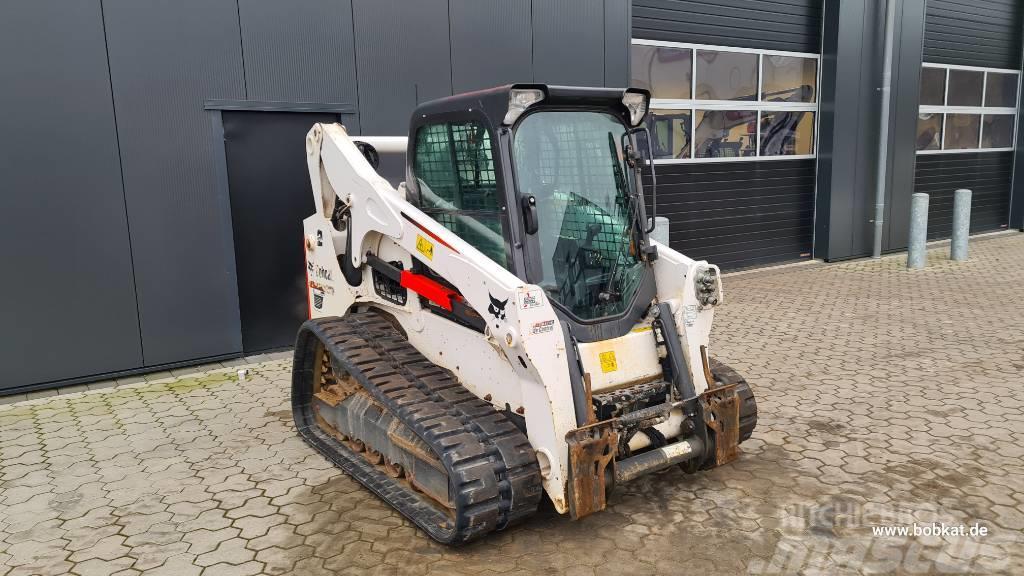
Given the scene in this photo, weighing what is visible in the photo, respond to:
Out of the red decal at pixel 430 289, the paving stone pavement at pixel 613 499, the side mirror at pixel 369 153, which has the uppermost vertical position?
the side mirror at pixel 369 153

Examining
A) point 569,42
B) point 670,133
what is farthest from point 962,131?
point 569,42

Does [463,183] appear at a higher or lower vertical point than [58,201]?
higher

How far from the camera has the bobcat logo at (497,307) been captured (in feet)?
12.5

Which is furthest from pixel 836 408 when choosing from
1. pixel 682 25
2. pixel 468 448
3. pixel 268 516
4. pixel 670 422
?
pixel 682 25

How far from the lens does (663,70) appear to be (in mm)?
11094

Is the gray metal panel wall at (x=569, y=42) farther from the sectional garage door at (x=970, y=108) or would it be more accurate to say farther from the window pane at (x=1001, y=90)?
the window pane at (x=1001, y=90)

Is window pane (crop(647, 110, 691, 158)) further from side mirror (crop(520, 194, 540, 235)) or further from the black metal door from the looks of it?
side mirror (crop(520, 194, 540, 235))

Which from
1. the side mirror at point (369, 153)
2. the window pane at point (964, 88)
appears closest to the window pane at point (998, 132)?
the window pane at point (964, 88)

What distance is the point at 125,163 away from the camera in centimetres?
671

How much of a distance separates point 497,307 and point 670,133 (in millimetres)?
8245

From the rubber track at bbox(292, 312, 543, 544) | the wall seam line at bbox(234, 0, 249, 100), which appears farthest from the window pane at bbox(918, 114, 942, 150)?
the rubber track at bbox(292, 312, 543, 544)

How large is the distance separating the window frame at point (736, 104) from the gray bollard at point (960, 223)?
2584 mm

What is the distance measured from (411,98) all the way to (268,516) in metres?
5.14

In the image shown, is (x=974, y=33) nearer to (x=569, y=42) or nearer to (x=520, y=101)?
(x=569, y=42)
